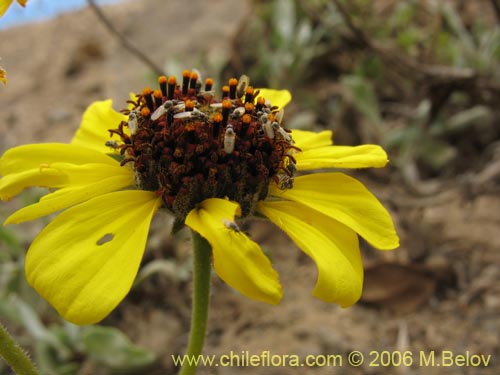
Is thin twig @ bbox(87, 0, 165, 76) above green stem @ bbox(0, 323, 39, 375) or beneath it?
above

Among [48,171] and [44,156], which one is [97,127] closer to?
[44,156]

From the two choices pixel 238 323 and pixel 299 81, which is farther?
pixel 299 81

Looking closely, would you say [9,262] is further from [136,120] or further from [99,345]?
[136,120]

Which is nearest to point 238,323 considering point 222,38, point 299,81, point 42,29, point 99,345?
point 99,345

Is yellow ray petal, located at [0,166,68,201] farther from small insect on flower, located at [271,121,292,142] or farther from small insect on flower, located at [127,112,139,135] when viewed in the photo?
small insect on flower, located at [271,121,292,142]

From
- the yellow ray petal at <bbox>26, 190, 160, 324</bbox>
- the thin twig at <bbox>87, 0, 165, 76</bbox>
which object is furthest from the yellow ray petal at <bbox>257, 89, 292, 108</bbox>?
the thin twig at <bbox>87, 0, 165, 76</bbox>
